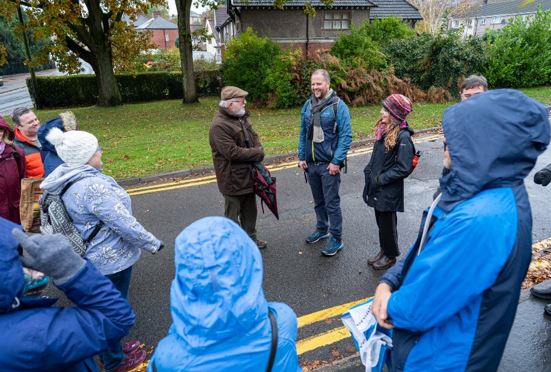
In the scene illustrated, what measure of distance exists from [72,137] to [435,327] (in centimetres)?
263

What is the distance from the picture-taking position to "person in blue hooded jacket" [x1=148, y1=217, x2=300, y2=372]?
142 centimetres

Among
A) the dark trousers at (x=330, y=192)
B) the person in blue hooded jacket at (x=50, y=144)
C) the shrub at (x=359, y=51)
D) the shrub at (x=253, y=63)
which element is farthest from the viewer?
the shrub at (x=253, y=63)

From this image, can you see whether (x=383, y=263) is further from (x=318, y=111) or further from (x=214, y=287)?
(x=214, y=287)

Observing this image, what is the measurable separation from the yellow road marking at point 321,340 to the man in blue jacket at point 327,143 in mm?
1397

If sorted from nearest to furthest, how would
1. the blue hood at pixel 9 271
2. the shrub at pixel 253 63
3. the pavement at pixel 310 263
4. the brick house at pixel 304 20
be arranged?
the blue hood at pixel 9 271
the pavement at pixel 310 263
the shrub at pixel 253 63
the brick house at pixel 304 20

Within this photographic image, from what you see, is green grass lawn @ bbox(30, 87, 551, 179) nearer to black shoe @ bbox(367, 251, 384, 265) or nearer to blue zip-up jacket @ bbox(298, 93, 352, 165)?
blue zip-up jacket @ bbox(298, 93, 352, 165)

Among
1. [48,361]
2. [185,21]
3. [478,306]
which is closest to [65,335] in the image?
[48,361]

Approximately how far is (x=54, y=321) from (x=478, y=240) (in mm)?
1717

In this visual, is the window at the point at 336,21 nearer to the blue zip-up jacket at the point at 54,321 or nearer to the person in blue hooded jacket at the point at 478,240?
the person in blue hooded jacket at the point at 478,240

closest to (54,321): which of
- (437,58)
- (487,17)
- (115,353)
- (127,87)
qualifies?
(115,353)

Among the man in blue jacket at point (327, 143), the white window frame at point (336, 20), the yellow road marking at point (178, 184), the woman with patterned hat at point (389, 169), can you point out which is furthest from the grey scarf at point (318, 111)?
the white window frame at point (336, 20)

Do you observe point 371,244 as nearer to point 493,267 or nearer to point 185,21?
point 493,267

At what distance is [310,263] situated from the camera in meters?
4.62

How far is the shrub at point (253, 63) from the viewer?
1645 centimetres
